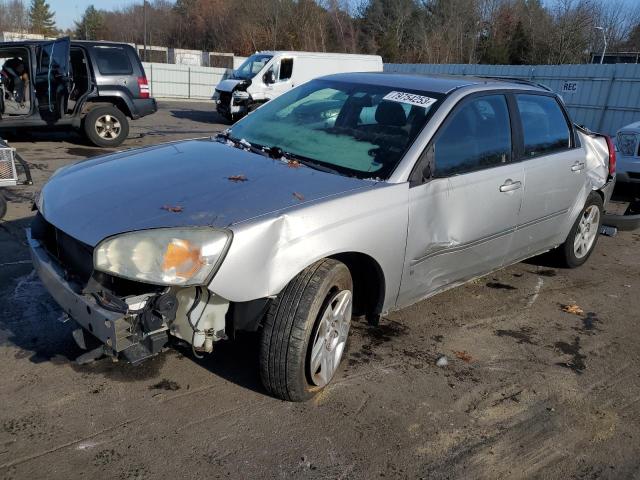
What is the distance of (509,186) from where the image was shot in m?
4.00

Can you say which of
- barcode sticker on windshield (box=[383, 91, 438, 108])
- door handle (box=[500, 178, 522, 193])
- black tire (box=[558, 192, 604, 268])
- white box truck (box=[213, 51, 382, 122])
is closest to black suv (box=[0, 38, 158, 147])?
white box truck (box=[213, 51, 382, 122])

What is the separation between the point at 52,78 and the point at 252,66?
29.4ft

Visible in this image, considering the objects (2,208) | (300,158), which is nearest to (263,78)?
(2,208)

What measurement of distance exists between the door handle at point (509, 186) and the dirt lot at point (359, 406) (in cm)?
99

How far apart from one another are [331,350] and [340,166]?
1.07 meters

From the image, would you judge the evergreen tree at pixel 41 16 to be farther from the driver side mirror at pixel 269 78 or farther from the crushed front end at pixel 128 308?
the crushed front end at pixel 128 308

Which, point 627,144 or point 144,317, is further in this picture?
point 627,144

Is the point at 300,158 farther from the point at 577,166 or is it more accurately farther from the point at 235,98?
the point at 235,98

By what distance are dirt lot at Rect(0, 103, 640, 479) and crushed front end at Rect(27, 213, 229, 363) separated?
0.41 metres

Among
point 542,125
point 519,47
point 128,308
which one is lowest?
point 128,308

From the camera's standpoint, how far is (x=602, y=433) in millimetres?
2994

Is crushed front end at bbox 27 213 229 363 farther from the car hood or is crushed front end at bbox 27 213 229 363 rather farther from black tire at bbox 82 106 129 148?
black tire at bbox 82 106 129 148

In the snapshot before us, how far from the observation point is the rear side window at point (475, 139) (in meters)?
3.55

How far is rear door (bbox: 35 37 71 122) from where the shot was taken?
374 inches
